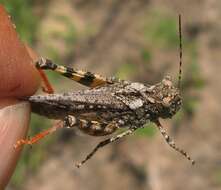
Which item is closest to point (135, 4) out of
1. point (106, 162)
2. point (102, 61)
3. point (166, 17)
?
point (166, 17)

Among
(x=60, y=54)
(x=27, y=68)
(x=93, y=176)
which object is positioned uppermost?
(x=27, y=68)

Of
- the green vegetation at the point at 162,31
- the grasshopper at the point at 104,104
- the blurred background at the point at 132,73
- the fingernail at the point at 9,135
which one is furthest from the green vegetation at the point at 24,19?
the fingernail at the point at 9,135

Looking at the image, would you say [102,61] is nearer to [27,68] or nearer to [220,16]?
[220,16]

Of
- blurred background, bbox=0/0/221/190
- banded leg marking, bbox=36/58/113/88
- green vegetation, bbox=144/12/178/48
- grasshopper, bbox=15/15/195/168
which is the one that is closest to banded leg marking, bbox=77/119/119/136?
grasshopper, bbox=15/15/195/168

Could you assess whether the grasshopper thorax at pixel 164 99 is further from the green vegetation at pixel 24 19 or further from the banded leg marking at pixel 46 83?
the green vegetation at pixel 24 19

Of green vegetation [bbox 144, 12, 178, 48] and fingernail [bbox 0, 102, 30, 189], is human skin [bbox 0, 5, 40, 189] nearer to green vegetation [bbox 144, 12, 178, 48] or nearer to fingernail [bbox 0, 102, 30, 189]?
fingernail [bbox 0, 102, 30, 189]

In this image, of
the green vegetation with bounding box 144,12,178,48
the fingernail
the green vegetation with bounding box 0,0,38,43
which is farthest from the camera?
the green vegetation with bounding box 144,12,178,48

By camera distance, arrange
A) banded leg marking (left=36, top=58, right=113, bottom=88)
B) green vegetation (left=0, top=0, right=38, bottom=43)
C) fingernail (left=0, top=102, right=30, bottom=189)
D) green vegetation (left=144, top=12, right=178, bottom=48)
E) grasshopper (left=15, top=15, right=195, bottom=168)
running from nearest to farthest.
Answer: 1. fingernail (left=0, top=102, right=30, bottom=189)
2. grasshopper (left=15, top=15, right=195, bottom=168)
3. banded leg marking (left=36, top=58, right=113, bottom=88)
4. green vegetation (left=0, top=0, right=38, bottom=43)
5. green vegetation (left=144, top=12, right=178, bottom=48)
